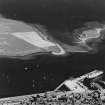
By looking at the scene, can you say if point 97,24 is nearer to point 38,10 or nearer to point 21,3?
point 38,10

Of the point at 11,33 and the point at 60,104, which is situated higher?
the point at 11,33

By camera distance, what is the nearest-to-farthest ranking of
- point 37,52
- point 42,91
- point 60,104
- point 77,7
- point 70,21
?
point 60,104 < point 42,91 < point 37,52 < point 70,21 < point 77,7

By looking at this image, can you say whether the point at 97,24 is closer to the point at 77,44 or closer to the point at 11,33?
the point at 77,44

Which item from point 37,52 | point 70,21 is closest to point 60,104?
point 37,52

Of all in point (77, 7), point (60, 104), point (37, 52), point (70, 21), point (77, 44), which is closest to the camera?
point (60, 104)

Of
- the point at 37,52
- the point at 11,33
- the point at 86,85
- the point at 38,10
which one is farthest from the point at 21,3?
the point at 86,85

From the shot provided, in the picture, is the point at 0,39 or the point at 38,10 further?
the point at 38,10
